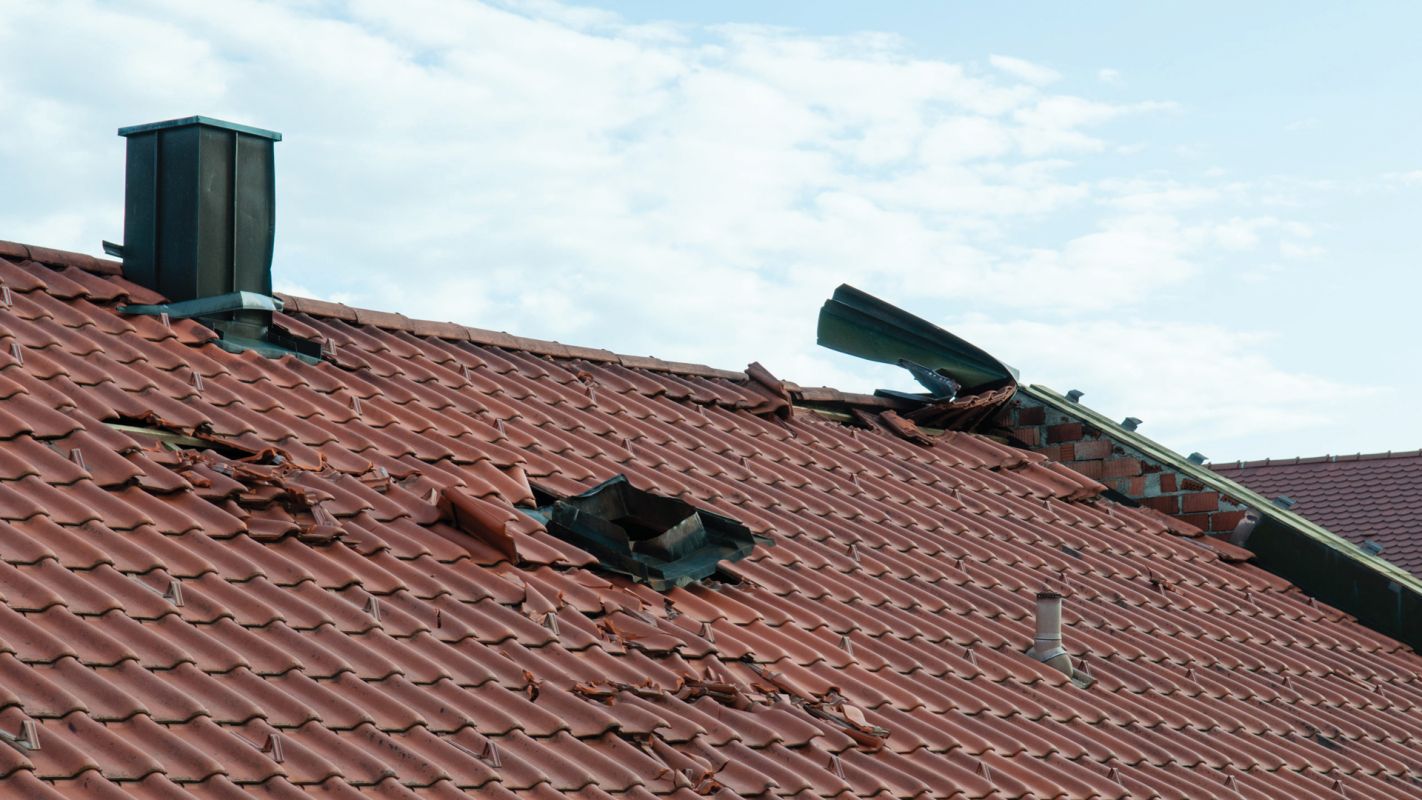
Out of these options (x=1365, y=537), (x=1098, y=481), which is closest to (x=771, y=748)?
(x=1098, y=481)

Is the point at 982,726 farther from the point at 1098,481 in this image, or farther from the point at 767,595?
the point at 1098,481

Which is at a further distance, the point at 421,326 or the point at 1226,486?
the point at 1226,486

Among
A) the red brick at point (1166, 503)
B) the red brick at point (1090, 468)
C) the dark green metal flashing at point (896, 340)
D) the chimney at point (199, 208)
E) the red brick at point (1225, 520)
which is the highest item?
the chimney at point (199, 208)

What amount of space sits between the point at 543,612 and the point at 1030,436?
7497 millimetres

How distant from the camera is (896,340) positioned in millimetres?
13680

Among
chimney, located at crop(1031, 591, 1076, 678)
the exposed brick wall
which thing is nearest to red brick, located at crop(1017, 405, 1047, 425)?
the exposed brick wall

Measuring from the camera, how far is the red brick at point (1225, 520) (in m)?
12.9

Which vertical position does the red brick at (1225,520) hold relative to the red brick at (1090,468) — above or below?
below

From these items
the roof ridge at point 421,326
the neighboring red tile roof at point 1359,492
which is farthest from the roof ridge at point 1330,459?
the roof ridge at point 421,326

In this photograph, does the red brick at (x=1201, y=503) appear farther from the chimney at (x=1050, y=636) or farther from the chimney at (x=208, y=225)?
the chimney at (x=208, y=225)

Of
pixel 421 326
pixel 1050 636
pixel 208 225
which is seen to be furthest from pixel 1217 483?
pixel 208 225

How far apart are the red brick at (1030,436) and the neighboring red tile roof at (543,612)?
5.07 ft

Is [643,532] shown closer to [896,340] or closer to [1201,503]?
[896,340]

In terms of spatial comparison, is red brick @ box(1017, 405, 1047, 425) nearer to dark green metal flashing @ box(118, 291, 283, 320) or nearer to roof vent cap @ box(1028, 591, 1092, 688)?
roof vent cap @ box(1028, 591, 1092, 688)
